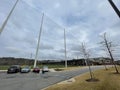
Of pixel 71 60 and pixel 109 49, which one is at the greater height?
pixel 71 60

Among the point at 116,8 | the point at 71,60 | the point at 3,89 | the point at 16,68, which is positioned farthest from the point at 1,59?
the point at 116,8

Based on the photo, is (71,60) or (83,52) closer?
(83,52)

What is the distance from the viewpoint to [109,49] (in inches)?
1149

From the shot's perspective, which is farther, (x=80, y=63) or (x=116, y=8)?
(x=80, y=63)

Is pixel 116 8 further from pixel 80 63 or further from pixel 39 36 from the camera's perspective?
pixel 80 63

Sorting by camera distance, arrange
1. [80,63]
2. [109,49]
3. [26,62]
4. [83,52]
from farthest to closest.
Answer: [26,62]
[80,63]
[109,49]
[83,52]

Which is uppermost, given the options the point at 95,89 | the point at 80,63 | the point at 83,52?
the point at 80,63

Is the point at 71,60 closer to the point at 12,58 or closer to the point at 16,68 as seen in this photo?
the point at 12,58

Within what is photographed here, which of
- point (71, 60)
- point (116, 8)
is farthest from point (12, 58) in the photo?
point (116, 8)

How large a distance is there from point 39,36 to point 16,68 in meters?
18.0

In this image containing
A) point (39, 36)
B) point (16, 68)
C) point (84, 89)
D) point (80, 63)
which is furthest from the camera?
point (80, 63)

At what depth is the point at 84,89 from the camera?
1355cm

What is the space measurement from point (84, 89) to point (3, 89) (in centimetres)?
705

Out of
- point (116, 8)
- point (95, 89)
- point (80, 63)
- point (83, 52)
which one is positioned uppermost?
point (80, 63)
